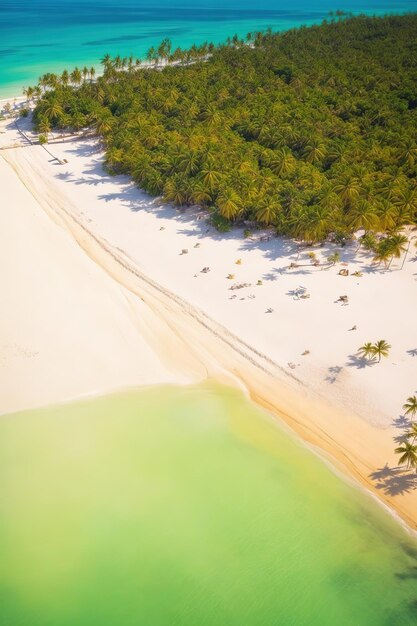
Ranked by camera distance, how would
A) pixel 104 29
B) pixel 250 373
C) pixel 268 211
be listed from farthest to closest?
pixel 104 29 → pixel 268 211 → pixel 250 373

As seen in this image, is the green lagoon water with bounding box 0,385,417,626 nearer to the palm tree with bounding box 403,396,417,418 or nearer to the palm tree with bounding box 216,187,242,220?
the palm tree with bounding box 403,396,417,418

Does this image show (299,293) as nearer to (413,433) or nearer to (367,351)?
(367,351)

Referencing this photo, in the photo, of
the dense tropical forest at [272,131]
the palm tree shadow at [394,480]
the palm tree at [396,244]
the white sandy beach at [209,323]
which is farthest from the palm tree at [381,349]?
the dense tropical forest at [272,131]

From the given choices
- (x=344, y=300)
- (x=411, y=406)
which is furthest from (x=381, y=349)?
(x=344, y=300)

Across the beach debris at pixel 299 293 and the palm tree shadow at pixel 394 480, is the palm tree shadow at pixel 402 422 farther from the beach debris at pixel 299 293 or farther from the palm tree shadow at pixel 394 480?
the beach debris at pixel 299 293

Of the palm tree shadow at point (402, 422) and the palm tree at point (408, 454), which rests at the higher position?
the palm tree at point (408, 454)

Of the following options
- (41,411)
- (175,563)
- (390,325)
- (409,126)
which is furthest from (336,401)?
(409,126)
